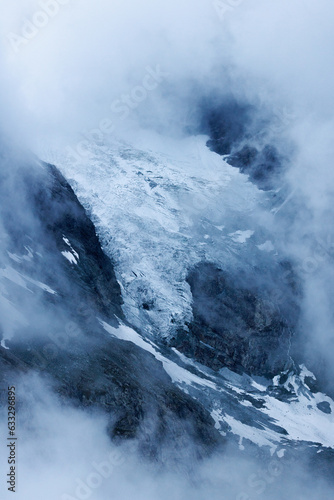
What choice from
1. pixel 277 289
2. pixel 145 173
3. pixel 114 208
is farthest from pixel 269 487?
pixel 145 173

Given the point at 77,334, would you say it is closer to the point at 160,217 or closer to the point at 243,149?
the point at 160,217

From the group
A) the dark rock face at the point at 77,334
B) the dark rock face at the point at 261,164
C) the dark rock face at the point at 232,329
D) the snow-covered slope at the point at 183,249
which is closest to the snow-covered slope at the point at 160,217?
the snow-covered slope at the point at 183,249

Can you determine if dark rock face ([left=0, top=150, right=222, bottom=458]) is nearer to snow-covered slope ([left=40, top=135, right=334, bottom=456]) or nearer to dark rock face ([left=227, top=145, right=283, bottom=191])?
snow-covered slope ([left=40, top=135, right=334, bottom=456])

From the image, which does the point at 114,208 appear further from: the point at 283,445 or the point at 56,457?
the point at 56,457

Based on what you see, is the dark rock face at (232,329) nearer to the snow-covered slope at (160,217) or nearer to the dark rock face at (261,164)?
the snow-covered slope at (160,217)

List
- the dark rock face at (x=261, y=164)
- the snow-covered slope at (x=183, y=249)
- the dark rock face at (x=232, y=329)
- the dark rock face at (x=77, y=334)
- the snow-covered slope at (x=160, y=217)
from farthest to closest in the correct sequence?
the dark rock face at (x=261, y=164)
the dark rock face at (x=232, y=329)
the snow-covered slope at (x=160, y=217)
the snow-covered slope at (x=183, y=249)
the dark rock face at (x=77, y=334)

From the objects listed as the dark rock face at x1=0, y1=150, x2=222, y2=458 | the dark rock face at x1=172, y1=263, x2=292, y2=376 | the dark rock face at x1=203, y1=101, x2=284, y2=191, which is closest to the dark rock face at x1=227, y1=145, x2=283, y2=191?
the dark rock face at x1=203, y1=101, x2=284, y2=191

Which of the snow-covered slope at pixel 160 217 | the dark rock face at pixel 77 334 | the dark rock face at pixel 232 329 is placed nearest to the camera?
the dark rock face at pixel 77 334
